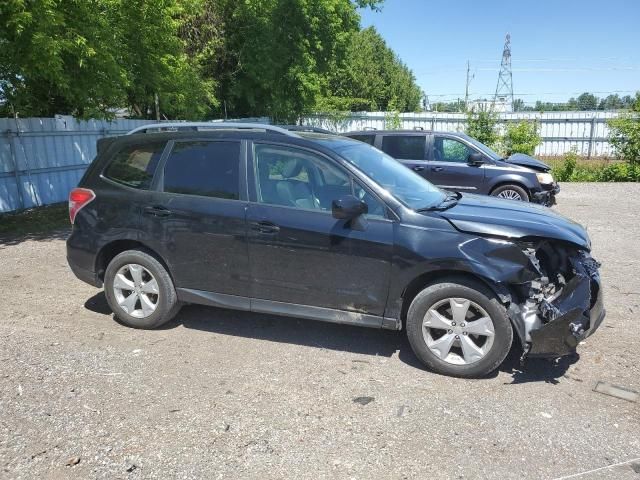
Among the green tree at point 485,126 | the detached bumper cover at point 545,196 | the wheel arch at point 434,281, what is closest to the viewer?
the wheel arch at point 434,281

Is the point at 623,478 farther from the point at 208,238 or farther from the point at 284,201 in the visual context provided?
the point at 208,238

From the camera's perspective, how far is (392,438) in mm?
3260

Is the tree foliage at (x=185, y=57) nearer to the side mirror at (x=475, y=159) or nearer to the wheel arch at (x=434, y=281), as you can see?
the wheel arch at (x=434, y=281)

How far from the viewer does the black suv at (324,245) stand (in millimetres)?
3859

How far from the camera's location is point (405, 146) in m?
11.0

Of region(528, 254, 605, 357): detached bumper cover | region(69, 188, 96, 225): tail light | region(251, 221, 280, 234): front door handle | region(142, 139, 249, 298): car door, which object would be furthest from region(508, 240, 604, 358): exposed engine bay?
region(69, 188, 96, 225): tail light

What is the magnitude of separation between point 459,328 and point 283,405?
1.43 m

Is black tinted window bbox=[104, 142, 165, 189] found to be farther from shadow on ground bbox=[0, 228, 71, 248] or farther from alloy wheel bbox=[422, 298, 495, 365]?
shadow on ground bbox=[0, 228, 71, 248]

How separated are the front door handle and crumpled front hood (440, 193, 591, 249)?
1367mm

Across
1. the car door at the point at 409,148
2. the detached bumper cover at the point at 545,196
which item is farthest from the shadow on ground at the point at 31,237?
the detached bumper cover at the point at 545,196

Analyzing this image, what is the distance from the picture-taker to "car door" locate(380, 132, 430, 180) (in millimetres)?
10882

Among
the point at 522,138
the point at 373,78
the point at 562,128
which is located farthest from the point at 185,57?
the point at 373,78

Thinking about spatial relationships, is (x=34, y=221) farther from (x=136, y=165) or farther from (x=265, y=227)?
(x=265, y=227)

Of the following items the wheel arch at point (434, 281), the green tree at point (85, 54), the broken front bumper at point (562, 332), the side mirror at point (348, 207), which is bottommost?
the broken front bumper at point (562, 332)
